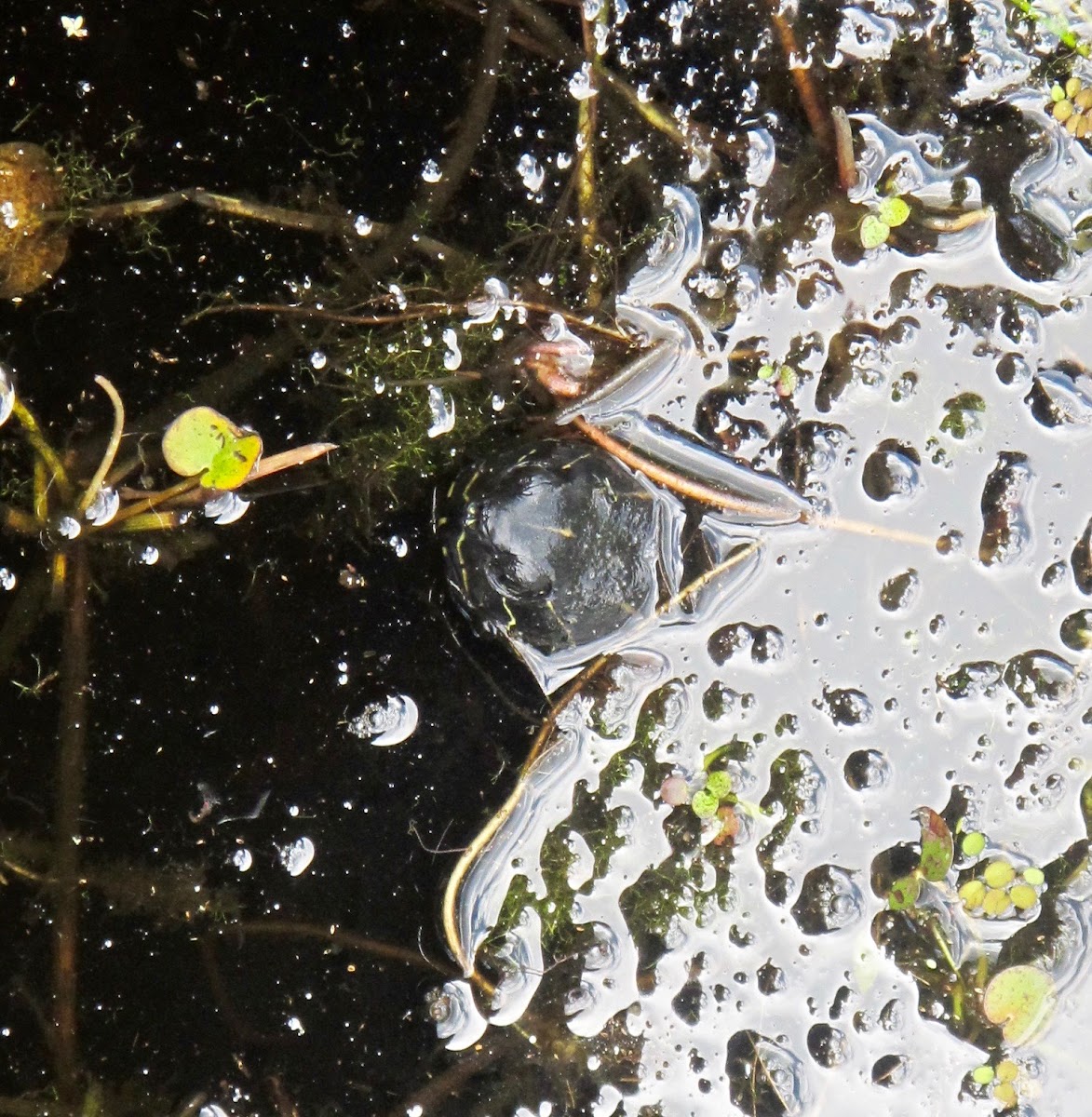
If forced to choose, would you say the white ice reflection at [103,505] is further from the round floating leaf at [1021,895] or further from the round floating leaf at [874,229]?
the round floating leaf at [1021,895]

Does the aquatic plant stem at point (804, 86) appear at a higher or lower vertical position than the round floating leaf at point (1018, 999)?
higher

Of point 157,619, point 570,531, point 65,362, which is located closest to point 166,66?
point 65,362

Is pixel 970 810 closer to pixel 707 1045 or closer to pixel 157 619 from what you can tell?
pixel 707 1045

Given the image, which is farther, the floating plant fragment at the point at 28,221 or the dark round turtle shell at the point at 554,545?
the floating plant fragment at the point at 28,221

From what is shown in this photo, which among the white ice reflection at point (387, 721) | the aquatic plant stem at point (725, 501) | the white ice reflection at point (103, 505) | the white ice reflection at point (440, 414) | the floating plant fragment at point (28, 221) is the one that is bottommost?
the white ice reflection at point (387, 721)

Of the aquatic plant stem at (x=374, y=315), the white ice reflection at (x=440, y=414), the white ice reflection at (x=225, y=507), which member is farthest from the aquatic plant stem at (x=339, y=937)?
the aquatic plant stem at (x=374, y=315)

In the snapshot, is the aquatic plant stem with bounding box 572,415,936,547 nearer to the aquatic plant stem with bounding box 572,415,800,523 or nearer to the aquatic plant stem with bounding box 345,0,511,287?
the aquatic plant stem with bounding box 572,415,800,523
